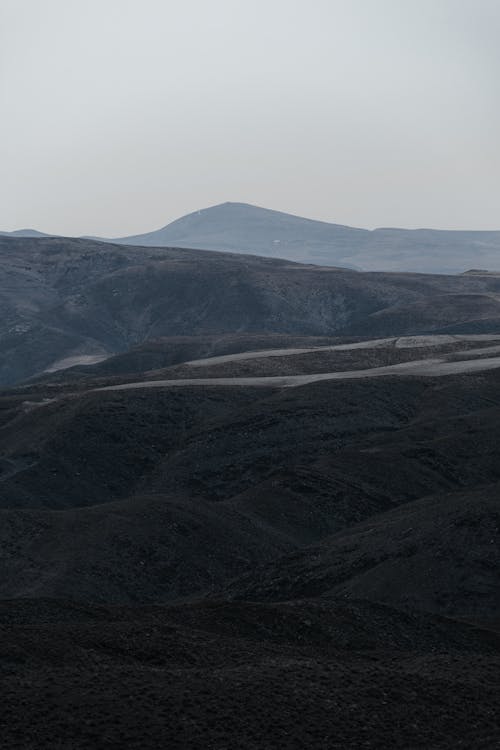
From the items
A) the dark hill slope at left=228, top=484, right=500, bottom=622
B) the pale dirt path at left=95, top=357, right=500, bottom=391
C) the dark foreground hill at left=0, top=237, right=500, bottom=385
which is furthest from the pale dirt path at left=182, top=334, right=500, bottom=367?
the dark hill slope at left=228, top=484, right=500, bottom=622

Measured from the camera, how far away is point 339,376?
212 ft

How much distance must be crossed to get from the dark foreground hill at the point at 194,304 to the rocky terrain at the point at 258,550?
88.0ft

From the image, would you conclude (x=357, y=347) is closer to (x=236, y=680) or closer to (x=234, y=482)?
(x=234, y=482)

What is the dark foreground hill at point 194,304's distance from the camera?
12131 cm

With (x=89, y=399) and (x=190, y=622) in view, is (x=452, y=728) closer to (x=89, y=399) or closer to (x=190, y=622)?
(x=190, y=622)

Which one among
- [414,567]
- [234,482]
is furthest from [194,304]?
[414,567]

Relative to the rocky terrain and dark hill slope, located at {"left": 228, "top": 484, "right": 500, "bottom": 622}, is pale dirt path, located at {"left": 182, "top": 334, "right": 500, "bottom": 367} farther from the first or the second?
dark hill slope, located at {"left": 228, "top": 484, "right": 500, "bottom": 622}

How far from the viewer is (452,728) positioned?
22.4 m

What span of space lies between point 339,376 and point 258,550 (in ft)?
77.6

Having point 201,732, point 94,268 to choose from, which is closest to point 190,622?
point 201,732

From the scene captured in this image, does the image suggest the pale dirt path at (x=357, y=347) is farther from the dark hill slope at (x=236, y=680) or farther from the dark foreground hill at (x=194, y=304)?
the dark hill slope at (x=236, y=680)

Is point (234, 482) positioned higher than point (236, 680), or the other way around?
point (236, 680)

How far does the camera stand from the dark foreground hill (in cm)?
12131

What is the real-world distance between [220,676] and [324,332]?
103m
